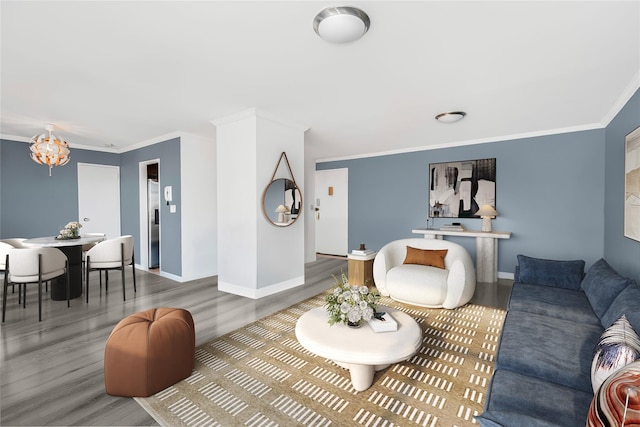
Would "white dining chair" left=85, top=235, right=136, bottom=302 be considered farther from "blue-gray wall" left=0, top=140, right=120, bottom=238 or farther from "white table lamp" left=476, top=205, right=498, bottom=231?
"white table lamp" left=476, top=205, right=498, bottom=231

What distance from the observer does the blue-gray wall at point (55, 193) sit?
4.88 meters

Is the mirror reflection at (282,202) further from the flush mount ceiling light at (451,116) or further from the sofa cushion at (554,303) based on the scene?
the sofa cushion at (554,303)

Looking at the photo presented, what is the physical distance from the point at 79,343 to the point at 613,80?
547 cm

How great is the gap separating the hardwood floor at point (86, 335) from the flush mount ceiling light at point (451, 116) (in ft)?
7.78

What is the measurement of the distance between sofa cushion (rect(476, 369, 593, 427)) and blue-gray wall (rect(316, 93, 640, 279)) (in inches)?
110

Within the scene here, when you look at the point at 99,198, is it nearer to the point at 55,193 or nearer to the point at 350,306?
the point at 55,193

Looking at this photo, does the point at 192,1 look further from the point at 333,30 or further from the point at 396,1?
the point at 396,1

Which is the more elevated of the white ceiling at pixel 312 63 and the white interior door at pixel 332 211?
the white ceiling at pixel 312 63

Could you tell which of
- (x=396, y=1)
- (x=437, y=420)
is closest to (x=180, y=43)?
(x=396, y=1)

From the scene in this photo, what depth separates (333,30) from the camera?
77.7 inches

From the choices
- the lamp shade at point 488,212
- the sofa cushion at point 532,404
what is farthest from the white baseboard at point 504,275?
the sofa cushion at point 532,404

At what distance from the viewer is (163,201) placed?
16.8 feet

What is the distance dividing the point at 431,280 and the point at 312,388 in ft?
6.67

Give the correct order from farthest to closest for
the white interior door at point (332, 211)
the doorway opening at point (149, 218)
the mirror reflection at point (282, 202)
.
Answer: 1. the white interior door at point (332, 211)
2. the doorway opening at point (149, 218)
3. the mirror reflection at point (282, 202)
